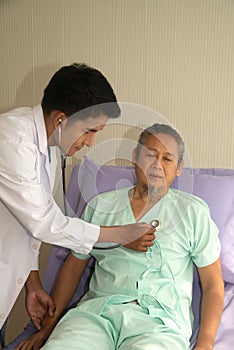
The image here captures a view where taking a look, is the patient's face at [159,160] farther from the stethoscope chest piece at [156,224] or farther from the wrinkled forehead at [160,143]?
the stethoscope chest piece at [156,224]

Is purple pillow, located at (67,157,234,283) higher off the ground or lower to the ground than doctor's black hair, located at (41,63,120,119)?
lower

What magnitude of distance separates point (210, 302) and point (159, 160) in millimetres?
464

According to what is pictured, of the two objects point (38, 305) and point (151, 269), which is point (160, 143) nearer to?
point (151, 269)

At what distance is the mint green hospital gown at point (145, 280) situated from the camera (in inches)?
53.0

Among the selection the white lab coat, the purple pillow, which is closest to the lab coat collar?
the white lab coat

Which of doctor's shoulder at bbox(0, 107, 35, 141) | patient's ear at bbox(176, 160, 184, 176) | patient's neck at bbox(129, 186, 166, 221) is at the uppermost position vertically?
doctor's shoulder at bbox(0, 107, 35, 141)

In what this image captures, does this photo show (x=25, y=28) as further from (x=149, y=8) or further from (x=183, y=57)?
(x=183, y=57)

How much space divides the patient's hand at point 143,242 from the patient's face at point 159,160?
0.17 m

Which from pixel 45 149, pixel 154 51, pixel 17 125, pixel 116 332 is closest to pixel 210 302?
pixel 116 332

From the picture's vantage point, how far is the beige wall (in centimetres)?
197

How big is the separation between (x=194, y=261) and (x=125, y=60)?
3.29ft

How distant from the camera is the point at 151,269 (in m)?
1.49

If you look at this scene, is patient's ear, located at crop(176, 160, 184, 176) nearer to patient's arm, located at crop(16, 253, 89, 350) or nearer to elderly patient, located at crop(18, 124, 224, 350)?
elderly patient, located at crop(18, 124, 224, 350)

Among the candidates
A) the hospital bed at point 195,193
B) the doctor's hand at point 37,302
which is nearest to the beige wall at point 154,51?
the hospital bed at point 195,193
